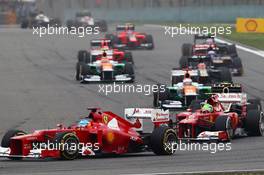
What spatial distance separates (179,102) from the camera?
1136 inches

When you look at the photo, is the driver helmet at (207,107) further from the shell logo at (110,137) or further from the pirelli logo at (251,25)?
the pirelli logo at (251,25)

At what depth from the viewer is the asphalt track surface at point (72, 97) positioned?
17.7 meters

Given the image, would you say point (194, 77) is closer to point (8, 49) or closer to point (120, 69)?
point (120, 69)

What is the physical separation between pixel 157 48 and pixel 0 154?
37390mm

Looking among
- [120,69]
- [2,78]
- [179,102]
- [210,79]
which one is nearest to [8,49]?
→ [2,78]

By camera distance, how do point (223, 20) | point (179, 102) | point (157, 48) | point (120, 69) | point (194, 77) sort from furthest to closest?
point (223, 20) < point (157, 48) < point (120, 69) < point (194, 77) < point (179, 102)

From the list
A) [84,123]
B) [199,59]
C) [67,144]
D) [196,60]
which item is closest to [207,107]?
[84,123]

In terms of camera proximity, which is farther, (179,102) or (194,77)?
(194,77)

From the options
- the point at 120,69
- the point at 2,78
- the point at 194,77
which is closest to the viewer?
the point at 194,77

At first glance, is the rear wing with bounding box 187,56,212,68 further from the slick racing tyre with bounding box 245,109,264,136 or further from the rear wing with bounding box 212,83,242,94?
the slick racing tyre with bounding box 245,109,264,136

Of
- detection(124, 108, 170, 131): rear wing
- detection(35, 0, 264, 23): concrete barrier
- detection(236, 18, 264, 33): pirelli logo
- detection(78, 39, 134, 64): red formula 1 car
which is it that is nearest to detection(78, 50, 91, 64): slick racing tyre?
detection(78, 39, 134, 64): red formula 1 car

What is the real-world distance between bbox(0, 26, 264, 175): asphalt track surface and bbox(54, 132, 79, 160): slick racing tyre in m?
0.21

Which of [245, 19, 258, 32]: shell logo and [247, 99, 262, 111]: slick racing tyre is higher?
[247, 99, 262, 111]: slick racing tyre

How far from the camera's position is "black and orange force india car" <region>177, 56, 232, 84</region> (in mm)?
32000
